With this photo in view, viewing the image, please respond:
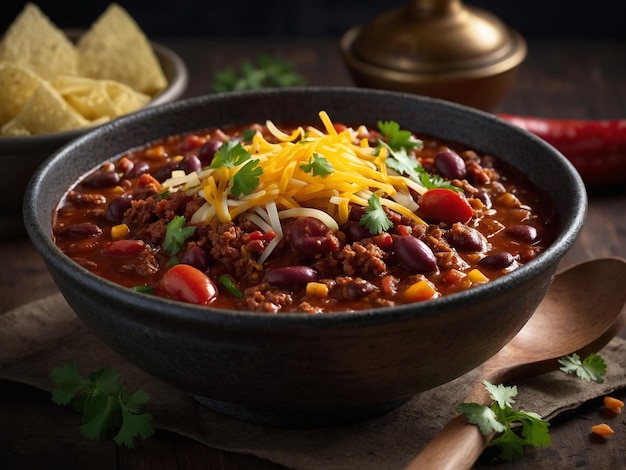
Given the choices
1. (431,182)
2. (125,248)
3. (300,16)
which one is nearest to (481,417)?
(431,182)

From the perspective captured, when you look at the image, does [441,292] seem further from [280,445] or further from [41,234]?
[41,234]

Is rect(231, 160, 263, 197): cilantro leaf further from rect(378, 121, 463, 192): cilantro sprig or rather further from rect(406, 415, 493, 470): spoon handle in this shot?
rect(406, 415, 493, 470): spoon handle

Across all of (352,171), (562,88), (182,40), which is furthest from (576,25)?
(352,171)

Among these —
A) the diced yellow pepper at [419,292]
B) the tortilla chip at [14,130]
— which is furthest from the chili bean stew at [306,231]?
the tortilla chip at [14,130]

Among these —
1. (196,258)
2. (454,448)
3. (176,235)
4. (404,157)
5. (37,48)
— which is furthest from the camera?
(37,48)

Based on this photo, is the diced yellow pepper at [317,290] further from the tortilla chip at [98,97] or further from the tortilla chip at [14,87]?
the tortilla chip at [14,87]

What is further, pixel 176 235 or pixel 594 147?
pixel 594 147

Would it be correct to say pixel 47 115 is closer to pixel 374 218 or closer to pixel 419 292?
pixel 374 218
